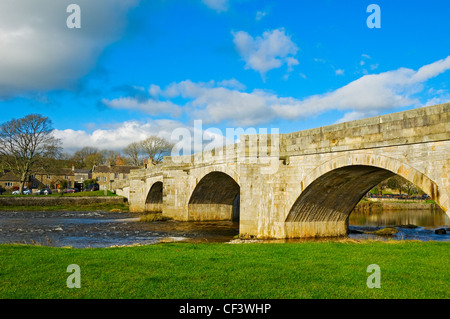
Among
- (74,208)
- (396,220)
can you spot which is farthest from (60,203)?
(396,220)

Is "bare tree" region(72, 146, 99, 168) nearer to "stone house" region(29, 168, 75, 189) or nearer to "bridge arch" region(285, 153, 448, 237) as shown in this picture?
"stone house" region(29, 168, 75, 189)

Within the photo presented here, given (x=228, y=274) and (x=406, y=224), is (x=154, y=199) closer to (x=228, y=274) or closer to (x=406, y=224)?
(x=406, y=224)

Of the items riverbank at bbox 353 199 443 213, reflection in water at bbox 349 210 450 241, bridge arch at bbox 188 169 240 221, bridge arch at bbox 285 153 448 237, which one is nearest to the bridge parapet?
bridge arch at bbox 285 153 448 237

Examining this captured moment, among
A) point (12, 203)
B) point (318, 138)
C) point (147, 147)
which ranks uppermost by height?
point (147, 147)

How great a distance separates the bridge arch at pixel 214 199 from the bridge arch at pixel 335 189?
9669 mm

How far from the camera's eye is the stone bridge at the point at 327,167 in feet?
37.6

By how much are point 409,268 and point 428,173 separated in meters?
4.16

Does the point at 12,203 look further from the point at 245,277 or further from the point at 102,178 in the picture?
the point at 245,277

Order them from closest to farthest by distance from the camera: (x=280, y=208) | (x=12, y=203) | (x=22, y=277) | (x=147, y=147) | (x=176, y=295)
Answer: (x=176, y=295), (x=22, y=277), (x=280, y=208), (x=12, y=203), (x=147, y=147)

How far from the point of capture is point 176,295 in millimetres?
6434

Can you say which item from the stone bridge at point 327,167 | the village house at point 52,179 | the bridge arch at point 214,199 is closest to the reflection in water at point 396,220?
the bridge arch at point 214,199

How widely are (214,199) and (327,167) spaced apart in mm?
17431

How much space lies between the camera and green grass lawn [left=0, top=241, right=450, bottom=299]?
259 inches
